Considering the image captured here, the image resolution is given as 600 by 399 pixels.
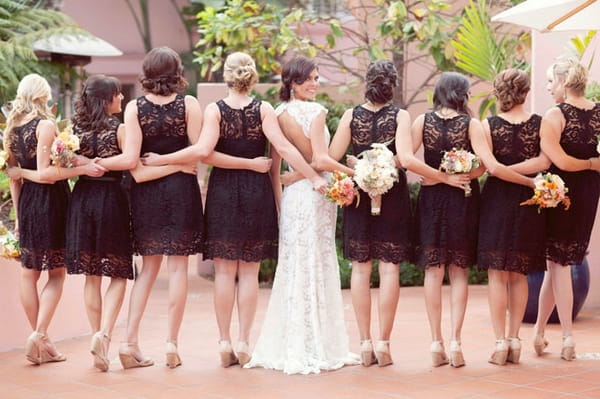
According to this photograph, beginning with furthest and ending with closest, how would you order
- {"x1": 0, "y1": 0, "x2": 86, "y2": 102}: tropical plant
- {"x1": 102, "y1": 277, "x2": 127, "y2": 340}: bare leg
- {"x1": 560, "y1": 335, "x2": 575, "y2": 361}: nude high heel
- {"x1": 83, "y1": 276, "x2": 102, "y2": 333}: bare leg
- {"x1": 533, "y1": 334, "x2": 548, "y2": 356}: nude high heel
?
{"x1": 0, "y1": 0, "x2": 86, "y2": 102}: tropical plant → {"x1": 533, "y1": 334, "x2": 548, "y2": 356}: nude high heel → {"x1": 560, "y1": 335, "x2": 575, "y2": 361}: nude high heel → {"x1": 83, "y1": 276, "x2": 102, "y2": 333}: bare leg → {"x1": 102, "y1": 277, "x2": 127, "y2": 340}: bare leg

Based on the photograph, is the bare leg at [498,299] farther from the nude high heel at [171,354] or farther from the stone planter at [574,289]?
the nude high heel at [171,354]

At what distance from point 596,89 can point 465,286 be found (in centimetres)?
308

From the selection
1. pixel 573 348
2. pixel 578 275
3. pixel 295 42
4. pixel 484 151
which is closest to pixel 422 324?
pixel 578 275

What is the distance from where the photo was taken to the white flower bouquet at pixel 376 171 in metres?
6.71

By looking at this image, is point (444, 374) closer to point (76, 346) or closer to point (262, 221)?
point (262, 221)

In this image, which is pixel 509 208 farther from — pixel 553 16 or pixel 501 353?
pixel 553 16

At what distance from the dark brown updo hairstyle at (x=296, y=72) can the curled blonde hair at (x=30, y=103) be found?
169cm

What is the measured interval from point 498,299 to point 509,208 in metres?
0.62

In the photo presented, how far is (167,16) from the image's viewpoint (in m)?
20.6

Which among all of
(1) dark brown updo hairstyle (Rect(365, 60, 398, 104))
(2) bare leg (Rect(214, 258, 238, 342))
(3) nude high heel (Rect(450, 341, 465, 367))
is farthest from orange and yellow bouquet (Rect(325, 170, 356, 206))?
(3) nude high heel (Rect(450, 341, 465, 367))

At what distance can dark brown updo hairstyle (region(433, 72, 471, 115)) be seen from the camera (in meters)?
6.98

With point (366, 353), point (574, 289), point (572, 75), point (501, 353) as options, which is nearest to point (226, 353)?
point (366, 353)

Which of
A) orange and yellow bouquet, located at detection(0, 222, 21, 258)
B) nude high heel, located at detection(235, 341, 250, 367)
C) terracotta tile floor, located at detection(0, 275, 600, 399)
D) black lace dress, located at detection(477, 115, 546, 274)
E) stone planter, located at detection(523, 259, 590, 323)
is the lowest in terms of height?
terracotta tile floor, located at detection(0, 275, 600, 399)

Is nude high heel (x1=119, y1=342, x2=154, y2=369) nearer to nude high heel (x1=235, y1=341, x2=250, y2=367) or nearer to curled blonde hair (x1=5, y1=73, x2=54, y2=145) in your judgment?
nude high heel (x1=235, y1=341, x2=250, y2=367)
